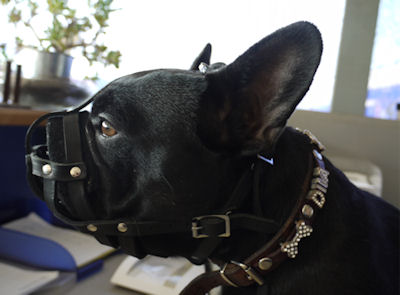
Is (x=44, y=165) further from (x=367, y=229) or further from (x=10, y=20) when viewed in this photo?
(x=10, y=20)

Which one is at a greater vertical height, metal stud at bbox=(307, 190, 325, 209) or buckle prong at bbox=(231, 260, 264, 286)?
metal stud at bbox=(307, 190, 325, 209)

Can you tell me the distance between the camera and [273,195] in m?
0.60

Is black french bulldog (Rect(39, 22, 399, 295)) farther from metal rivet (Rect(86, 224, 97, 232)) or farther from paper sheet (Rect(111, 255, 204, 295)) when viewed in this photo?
paper sheet (Rect(111, 255, 204, 295))

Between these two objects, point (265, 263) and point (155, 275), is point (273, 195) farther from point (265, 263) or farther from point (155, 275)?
point (155, 275)

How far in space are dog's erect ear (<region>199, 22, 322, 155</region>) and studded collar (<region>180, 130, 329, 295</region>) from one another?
103 millimetres

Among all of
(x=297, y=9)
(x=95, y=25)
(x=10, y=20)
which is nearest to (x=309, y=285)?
(x=95, y=25)

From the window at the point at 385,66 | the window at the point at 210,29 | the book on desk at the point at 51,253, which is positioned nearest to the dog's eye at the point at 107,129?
the book on desk at the point at 51,253

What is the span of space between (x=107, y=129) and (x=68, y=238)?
609mm

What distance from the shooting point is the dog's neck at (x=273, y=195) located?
1.93 ft

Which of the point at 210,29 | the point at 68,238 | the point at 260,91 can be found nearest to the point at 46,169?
the point at 260,91

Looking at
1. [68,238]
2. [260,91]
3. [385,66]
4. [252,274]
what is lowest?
[68,238]

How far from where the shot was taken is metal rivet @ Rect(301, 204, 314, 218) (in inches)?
22.2

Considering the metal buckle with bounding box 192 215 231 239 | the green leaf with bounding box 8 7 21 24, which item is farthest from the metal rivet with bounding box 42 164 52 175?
the green leaf with bounding box 8 7 21 24

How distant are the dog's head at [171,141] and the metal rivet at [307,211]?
0.36ft
